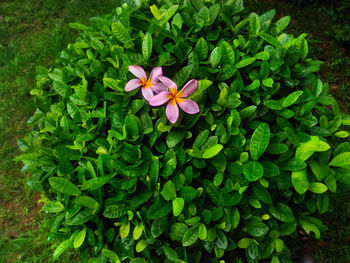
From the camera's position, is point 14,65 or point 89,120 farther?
point 14,65

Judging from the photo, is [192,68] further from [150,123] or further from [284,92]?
[284,92]

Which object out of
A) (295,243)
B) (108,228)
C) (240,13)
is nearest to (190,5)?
(240,13)

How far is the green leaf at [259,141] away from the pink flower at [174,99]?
313 millimetres

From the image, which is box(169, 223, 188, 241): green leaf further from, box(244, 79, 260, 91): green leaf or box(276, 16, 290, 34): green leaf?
box(276, 16, 290, 34): green leaf

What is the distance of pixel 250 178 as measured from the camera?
1369 millimetres

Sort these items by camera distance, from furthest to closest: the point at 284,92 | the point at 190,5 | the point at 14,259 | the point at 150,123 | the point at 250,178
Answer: the point at 14,259, the point at 190,5, the point at 284,92, the point at 150,123, the point at 250,178

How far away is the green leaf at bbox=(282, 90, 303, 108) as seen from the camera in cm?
153

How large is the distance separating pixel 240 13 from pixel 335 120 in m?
0.95

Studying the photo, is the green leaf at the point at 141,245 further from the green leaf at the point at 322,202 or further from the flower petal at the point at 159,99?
the green leaf at the point at 322,202

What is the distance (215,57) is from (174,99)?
0.40m

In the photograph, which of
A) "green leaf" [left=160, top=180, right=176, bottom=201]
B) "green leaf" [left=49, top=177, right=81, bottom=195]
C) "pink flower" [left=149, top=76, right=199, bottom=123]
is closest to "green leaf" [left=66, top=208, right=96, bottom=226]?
"green leaf" [left=49, top=177, right=81, bottom=195]

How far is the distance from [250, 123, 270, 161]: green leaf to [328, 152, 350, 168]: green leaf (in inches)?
15.9

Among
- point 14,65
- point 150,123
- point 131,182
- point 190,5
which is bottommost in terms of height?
point 14,65

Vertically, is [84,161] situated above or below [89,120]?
below
